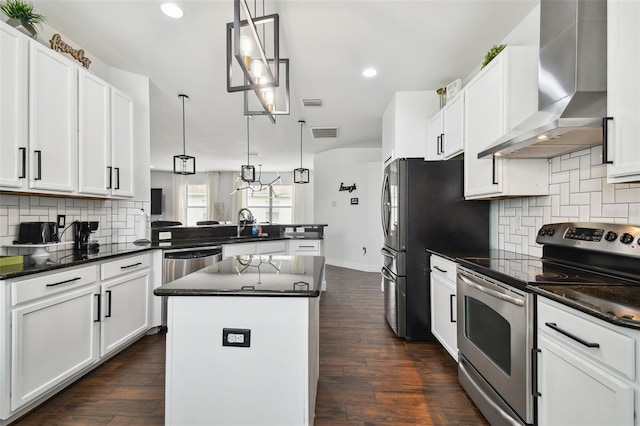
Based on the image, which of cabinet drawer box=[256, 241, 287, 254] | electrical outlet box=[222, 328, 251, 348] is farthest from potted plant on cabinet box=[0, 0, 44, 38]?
cabinet drawer box=[256, 241, 287, 254]

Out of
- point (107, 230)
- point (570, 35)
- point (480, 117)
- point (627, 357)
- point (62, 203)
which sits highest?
point (570, 35)

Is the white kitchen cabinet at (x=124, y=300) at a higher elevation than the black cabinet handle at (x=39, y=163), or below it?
below

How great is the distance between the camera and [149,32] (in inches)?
94.8

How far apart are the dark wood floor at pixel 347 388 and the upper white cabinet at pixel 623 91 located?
152 cm

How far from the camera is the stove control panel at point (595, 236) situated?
136 centimetres

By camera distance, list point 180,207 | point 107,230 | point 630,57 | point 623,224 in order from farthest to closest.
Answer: point 180,207 < point 107,230 < point 623,224 < point 630,57

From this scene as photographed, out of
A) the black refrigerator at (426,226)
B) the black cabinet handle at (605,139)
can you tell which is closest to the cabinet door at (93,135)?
the black refrigerator at (426,226)

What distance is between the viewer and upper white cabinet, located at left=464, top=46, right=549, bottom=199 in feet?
6.37

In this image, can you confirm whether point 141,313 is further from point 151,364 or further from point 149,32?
point 149,32

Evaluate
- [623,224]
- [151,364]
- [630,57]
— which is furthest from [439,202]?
[151,364]

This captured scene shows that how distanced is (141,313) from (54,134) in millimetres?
1624

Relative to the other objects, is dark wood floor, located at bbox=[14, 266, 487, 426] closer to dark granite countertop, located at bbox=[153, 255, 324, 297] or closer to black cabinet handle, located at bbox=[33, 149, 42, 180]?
dark granite countertop, located at bbox=[153, 255, 324, 297]

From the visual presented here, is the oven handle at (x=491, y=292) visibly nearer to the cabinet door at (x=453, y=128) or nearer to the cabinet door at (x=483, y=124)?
the cabinet door at (x=483, y=124)

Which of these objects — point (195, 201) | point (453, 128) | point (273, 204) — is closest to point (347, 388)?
point (453, 128)
